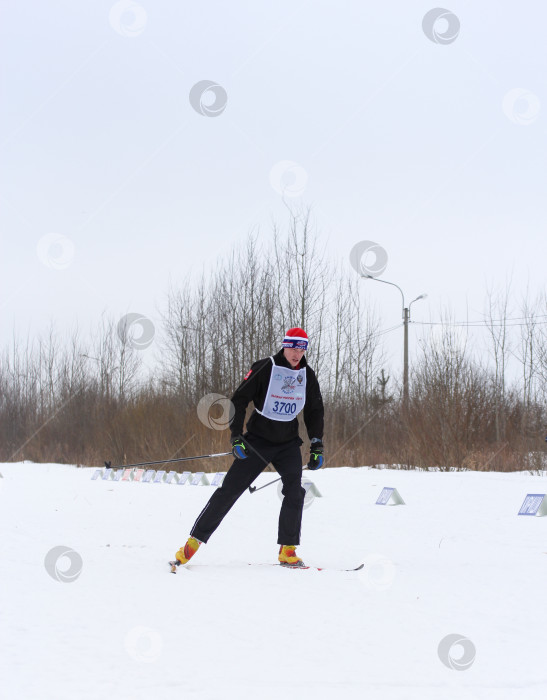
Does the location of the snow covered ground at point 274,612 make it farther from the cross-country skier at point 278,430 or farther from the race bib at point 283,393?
the race bib at point 283,393

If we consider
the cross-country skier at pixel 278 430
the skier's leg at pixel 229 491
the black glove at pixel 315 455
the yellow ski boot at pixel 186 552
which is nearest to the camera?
the yellow ski boot at pixel 186 552

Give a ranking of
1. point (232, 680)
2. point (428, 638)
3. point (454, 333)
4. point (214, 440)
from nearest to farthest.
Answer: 1. point (232, 680)
2. point (428, 638)
3. point (454, 333)
4. point (214, 440)

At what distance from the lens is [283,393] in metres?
6.21

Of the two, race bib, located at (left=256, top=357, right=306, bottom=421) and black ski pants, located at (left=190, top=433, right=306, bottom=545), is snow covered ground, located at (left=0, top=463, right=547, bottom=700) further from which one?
race bib, located at (left=256, top=357, right=306, bottom=421)

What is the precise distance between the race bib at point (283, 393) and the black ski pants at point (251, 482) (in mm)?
232

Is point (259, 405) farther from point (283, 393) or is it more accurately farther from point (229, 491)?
point (229, 491)

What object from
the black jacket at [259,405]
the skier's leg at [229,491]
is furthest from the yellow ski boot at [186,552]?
the black jacket at [259,405]

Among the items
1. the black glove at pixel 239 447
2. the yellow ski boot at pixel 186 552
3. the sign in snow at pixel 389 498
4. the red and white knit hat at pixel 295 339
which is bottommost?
→ the sign in snow at pixel 389 498

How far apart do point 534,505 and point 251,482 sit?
421 centimetres

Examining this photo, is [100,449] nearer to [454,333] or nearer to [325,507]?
[454,333]

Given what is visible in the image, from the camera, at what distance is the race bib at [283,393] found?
6.20 meters

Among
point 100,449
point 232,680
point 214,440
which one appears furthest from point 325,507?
point 100,449

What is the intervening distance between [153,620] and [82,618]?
0.37 meters

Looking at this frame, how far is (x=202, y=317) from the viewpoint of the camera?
26656mm
